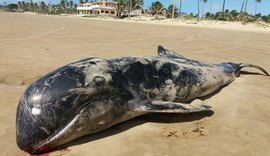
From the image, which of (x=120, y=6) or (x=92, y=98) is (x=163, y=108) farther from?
(x=120, y=6)

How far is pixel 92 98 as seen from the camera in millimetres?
4773

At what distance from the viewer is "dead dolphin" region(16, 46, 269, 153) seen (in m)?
4.46

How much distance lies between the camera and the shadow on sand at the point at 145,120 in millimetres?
4965

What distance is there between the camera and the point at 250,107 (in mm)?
6637

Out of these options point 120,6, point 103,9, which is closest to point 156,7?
point 120,6

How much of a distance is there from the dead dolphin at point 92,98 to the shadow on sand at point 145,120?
12 cm

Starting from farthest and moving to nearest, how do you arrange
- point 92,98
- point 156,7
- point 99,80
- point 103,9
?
point 103,9 → point 156,7 → point 99,80 → point 92,98

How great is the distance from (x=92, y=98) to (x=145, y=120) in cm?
130

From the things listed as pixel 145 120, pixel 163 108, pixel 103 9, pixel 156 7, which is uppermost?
pixel 103 9

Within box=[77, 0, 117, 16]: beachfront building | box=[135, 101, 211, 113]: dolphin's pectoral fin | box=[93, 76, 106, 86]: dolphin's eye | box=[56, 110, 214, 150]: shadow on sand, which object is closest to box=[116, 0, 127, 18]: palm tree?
box=[77, 0, 117, 16]: beachfront building

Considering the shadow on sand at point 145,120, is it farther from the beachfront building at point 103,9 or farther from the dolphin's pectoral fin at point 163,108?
the beachfront building at point 103,9

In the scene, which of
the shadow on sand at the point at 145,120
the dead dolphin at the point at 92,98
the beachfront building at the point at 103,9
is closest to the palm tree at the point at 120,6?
the beachfront building at the point at 103,9

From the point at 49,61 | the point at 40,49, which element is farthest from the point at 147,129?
the point at 40,49

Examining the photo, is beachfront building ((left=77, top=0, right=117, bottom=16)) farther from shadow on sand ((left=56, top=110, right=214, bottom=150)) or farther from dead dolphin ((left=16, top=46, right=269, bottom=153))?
shadow on sand ((left=56, top=110, right=214, bottom=150))
